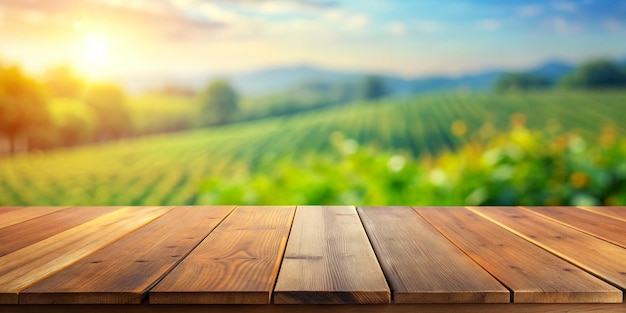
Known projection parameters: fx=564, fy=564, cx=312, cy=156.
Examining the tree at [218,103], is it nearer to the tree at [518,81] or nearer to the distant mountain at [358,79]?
the distant mountain at [358,79]

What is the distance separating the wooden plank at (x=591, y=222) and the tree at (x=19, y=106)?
493cm

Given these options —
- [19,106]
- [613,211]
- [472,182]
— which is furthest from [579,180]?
[19,106]

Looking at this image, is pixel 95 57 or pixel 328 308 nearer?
pixel 328 308

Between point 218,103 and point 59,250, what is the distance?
15.0 ft

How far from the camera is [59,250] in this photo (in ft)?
3.53

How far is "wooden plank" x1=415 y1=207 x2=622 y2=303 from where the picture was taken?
2.68ft

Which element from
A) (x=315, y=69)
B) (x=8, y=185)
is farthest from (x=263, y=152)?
(x=8, y=185)

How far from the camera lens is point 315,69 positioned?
18.1ft

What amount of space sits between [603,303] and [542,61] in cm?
514

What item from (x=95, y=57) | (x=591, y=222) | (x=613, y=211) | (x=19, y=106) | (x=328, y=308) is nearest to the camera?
(x=328, y=308)

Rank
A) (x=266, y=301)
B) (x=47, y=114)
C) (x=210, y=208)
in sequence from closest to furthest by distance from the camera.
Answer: (x=266, y=301) < (x=210, y=208) < (x=47, y=114)

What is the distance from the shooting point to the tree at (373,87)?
544cm

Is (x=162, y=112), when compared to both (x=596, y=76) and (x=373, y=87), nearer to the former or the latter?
(x=373, y=87)

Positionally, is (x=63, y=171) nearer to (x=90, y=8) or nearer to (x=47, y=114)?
(x=47, y=114)
